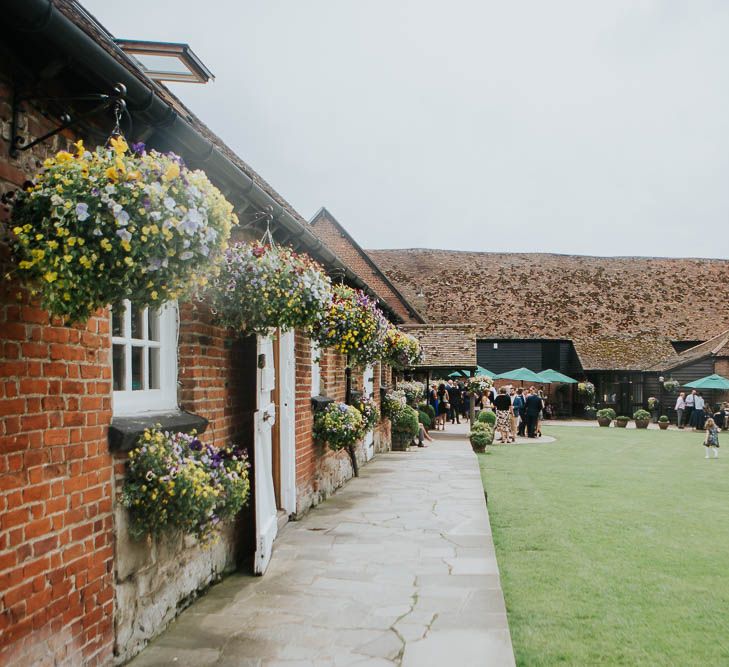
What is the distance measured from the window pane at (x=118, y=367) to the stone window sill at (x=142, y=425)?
0.23 meters

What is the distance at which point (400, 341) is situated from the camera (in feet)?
47.6

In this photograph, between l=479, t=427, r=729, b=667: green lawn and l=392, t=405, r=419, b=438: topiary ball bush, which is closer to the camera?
l=479, t=427, r=729, b=667: green lawn

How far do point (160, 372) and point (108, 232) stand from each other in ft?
8.04

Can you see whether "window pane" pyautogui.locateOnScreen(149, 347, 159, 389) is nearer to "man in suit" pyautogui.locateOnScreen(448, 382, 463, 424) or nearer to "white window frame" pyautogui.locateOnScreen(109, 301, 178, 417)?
"white window frame" pyautogui.locateOnScreen(109, 301, 178, 417)

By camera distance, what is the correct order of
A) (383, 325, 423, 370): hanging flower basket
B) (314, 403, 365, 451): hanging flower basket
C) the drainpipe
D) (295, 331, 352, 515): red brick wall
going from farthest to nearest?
(383, 325, 423, 370): hanging flower basket, (314, 403, 365, 451): hanging flower basket, (295, 331, 352, 515): red brick wall, the drainpipe

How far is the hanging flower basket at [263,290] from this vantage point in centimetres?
538

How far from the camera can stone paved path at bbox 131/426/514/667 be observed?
4477 millimetres

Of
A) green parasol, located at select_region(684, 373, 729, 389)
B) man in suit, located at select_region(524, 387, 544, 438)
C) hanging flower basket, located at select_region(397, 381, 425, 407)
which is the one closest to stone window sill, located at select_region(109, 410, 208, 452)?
hanging flower basket, located at select_region(397, 381, 425, 407)

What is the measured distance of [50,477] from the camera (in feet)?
11.8

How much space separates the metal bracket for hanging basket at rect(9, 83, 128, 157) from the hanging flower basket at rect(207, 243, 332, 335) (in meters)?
1.65

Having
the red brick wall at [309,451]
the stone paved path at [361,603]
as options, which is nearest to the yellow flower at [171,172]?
the stone paved path at [361,603]

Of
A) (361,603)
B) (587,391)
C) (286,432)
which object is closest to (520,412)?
(587,391)

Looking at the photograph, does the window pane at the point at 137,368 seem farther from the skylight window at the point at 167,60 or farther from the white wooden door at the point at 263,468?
the skylight window at the point at 167,60

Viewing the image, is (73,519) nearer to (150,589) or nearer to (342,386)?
(150,589)
